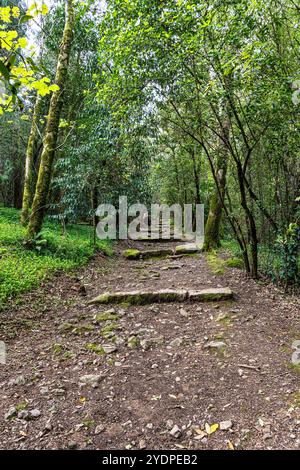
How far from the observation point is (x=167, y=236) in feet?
40.6

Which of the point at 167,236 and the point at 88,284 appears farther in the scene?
the point at 167,236

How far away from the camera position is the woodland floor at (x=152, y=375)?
7.72 feet

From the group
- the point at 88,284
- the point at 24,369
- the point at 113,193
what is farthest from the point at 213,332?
the point at 113,193

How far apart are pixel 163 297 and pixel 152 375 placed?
2.01 metres

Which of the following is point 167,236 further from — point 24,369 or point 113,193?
point 24,369

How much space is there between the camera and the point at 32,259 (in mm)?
6348

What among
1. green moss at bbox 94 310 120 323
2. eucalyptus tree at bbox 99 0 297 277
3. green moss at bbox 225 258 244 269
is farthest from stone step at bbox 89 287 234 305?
green moss at bbox 225 258 244 269

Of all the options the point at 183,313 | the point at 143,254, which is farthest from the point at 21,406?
the point at 143,254

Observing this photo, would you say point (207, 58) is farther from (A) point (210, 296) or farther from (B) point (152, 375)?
(B) point (152, 375)

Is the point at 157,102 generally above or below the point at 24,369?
above

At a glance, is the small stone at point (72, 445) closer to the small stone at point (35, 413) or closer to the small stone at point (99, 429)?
the small stone at point (99, 429)

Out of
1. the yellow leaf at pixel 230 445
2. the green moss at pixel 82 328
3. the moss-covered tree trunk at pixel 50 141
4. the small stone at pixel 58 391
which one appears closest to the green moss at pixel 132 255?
the moss-covered tree trunk at pixel 50 141

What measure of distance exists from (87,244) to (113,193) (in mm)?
2261

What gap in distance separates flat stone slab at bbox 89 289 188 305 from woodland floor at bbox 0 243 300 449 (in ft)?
0.53
